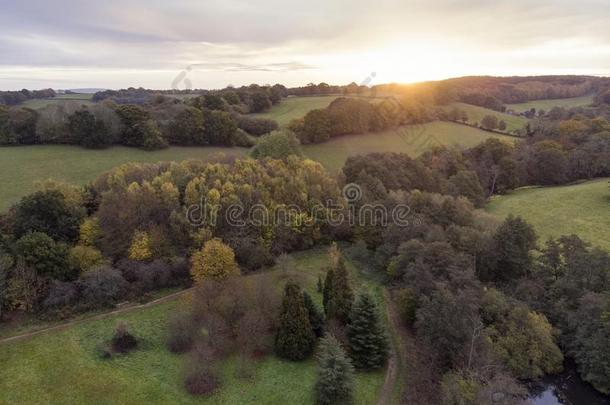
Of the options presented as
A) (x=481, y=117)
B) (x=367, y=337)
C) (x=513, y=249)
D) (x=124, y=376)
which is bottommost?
(x=124, y=376)

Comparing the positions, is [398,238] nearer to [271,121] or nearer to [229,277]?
[229,277]

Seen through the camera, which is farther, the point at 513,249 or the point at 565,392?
the point at 513,249

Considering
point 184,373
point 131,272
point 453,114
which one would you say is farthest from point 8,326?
point 453,114

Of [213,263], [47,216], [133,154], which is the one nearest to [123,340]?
[213,263]

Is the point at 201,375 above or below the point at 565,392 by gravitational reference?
above

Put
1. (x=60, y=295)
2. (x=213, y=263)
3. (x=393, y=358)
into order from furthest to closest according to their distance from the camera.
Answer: (x=213, y=263) → (x=60, y=295) → (x=393, y=358)

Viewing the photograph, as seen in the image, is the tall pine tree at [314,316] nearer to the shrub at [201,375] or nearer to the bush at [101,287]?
the shrub at [201,375]

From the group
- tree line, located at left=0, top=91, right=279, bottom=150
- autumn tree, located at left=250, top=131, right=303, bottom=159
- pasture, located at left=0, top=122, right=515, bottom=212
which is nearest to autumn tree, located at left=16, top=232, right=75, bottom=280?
pasture, located at left=0, top=122, right=515, bottom=212

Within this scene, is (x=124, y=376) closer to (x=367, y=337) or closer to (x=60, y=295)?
(x=60, y=295)
